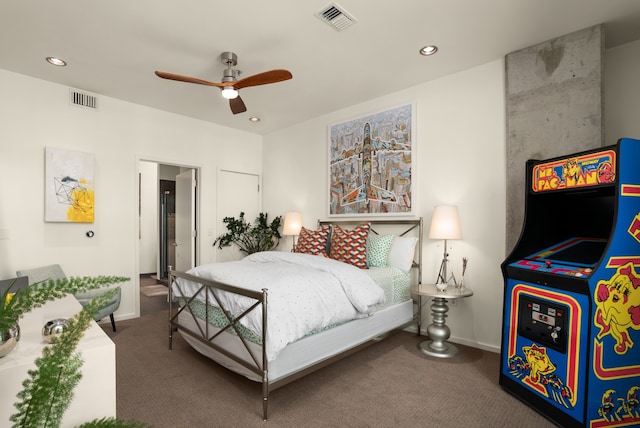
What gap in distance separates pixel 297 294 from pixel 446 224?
5.45 ft

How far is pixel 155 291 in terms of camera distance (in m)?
5.91

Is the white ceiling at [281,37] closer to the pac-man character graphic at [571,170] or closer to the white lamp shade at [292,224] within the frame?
the pac-man character graphic at [571,170]

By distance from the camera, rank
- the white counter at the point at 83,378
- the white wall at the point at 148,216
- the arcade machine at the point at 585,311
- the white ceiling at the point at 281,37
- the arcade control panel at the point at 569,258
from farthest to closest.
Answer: the white wall at the point at 148,216 → the white ceiling at the point at 281,37 → the arcade control panel at the point at 569,258 → the arcade machine at the point at 585,311 → the white counter at the point at 83,378

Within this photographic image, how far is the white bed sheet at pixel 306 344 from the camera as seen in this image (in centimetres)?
224

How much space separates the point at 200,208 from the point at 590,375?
15.4ft

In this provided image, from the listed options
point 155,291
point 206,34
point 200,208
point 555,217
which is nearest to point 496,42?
point 555,217

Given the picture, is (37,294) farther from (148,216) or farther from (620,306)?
(148,216)

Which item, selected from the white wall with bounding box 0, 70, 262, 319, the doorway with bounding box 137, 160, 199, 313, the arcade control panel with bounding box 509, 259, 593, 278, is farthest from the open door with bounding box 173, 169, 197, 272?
the arcade control panel with bounding box 509, 259, 593, 278

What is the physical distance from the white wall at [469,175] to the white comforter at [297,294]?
110cm

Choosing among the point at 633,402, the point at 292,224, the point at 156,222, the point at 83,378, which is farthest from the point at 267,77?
the point at 156,222

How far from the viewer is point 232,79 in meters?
3.07

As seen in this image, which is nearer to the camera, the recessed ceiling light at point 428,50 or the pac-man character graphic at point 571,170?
the pac-man character graphic at point 571,170

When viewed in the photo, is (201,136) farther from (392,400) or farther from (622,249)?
(622,249)

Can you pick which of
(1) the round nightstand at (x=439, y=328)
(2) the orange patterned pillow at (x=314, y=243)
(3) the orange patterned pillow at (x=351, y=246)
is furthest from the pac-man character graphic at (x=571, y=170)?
(2) the orange patterned pillow at (x=314, y=243)
